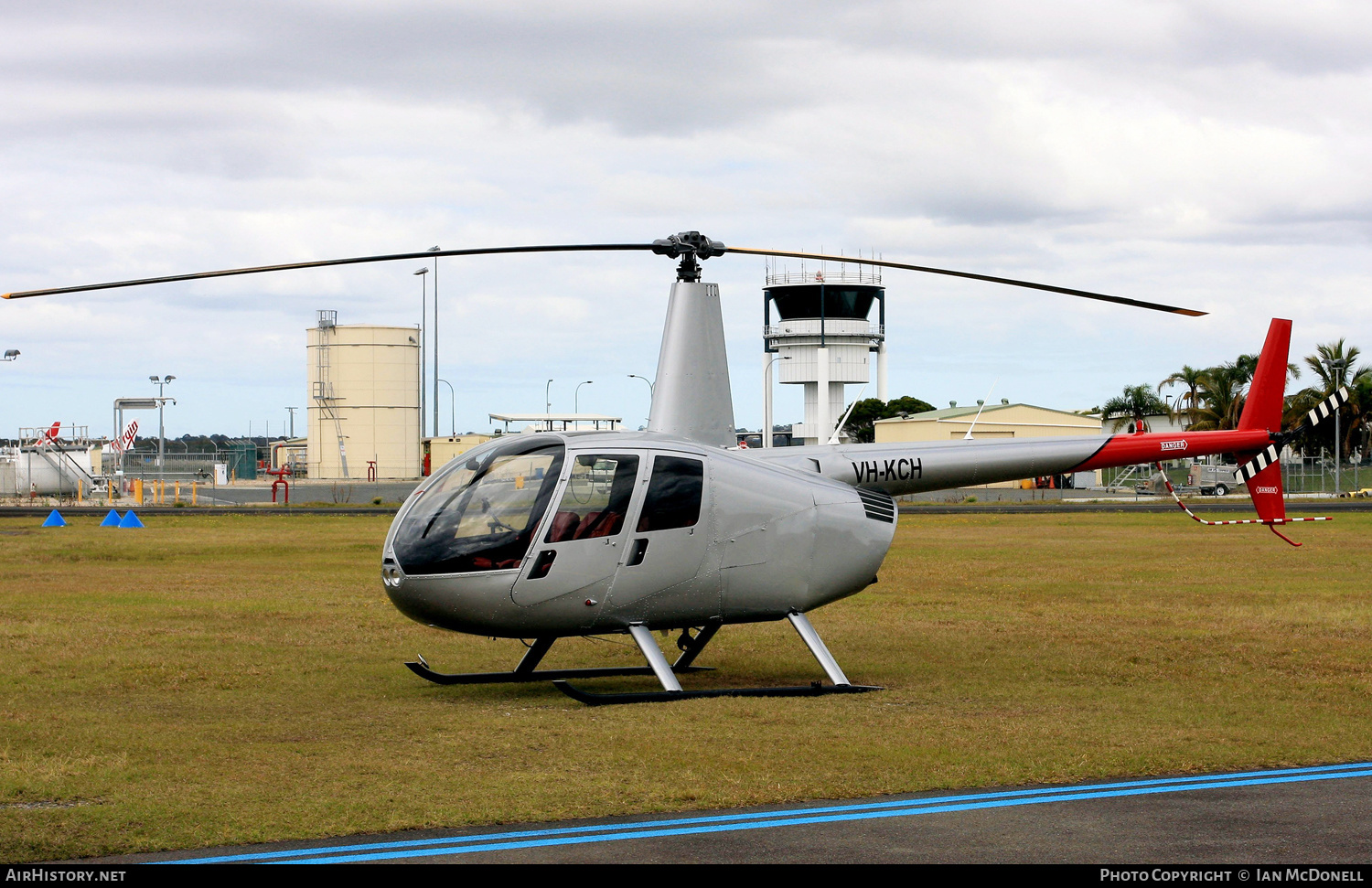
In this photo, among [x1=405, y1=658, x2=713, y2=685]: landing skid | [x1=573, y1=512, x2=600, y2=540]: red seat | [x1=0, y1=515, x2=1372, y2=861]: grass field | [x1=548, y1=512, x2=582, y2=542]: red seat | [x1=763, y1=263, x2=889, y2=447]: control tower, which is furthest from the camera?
[x1=763, y1=263, x2=889, y2=447]: control tower

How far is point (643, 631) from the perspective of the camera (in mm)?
13305

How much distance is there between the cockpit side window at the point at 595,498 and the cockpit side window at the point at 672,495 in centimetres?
23

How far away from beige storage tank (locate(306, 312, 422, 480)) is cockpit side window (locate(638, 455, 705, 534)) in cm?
7591

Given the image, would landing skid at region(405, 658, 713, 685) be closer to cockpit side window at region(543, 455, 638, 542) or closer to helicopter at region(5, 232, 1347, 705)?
helicopter at region(5, 232, 1347, 705)

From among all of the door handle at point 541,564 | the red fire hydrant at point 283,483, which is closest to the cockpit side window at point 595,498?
the door handle at point 541,564

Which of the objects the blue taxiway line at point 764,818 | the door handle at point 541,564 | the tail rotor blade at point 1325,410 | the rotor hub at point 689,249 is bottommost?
the blue taxiway line at point 764,818

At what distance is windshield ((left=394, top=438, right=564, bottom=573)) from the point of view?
12.5 m

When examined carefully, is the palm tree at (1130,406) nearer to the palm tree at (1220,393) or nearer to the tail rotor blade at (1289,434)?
the palm tree at (1220,393)

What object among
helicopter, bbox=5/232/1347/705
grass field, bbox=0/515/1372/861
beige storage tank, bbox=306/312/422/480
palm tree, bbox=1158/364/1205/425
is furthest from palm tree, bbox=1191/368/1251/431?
helicopter, bbox=5/232/1347/705

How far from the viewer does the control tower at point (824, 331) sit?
331 feet

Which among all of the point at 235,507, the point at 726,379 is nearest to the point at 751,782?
the point at 726,379

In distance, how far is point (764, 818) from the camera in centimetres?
832

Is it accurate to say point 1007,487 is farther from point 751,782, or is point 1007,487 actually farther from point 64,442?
point 751,782

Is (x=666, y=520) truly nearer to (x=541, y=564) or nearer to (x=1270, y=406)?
(x=541, y=564)
